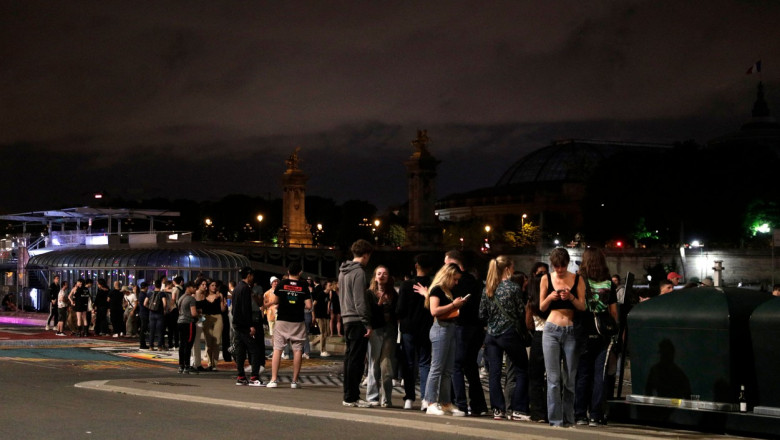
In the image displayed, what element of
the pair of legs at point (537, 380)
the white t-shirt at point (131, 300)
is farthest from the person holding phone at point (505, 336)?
the white t-shirt at point (131, 300)

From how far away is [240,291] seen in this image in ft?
52.1

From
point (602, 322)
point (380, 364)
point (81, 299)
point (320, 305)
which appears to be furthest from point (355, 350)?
point (81, 299)

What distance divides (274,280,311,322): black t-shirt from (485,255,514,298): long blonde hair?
3.63 m

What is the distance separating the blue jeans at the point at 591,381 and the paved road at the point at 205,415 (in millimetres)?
353

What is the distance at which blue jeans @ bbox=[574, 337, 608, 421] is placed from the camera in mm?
11281

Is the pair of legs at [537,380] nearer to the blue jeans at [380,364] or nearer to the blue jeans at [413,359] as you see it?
the blue jeans at [413,359]

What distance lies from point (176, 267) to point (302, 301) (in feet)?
92.7

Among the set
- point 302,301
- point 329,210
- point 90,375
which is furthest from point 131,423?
point 329,210

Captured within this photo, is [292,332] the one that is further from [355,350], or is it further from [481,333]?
[481,333]

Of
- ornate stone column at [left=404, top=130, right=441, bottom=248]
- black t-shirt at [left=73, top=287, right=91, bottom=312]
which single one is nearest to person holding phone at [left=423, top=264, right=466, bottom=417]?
black t-shirt at [left=73, top=287, right=91, bottom=312]

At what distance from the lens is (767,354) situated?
10.2 metres

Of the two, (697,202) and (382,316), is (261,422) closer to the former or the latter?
(382,316)

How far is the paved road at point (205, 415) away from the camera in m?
9.94

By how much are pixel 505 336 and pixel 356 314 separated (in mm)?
2135
